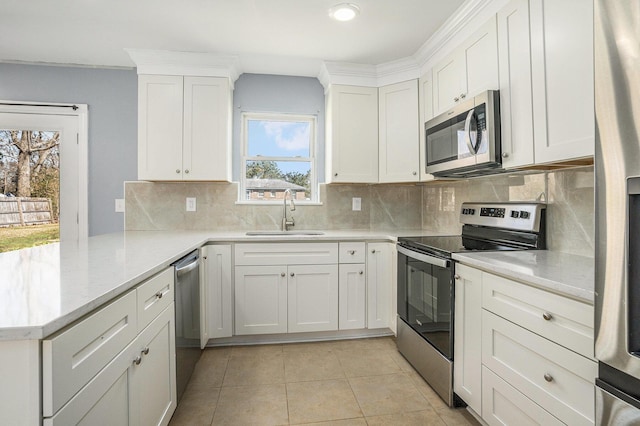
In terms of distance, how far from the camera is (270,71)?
9.86ft

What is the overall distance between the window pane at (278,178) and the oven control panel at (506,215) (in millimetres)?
1551

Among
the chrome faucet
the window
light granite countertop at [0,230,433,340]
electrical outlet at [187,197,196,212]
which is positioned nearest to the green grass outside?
electrical outlet at [187,197,196,212]

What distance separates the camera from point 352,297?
101 inches

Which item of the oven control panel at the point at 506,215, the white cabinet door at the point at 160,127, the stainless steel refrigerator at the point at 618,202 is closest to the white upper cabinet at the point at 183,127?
the white cabinet door at the point at 160,127

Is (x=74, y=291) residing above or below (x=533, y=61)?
below

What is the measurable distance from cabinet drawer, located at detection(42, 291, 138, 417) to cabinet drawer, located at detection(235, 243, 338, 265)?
1.34 m

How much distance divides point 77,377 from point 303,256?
178cm

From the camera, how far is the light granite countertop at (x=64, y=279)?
2.29 ft

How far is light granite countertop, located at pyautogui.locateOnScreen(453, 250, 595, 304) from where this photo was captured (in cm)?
106

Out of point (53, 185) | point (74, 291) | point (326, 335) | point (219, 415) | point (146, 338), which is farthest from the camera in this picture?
point (53, 185)

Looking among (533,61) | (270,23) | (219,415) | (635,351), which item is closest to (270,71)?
(270,23)

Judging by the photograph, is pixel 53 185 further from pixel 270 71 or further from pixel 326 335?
pixel 326 335

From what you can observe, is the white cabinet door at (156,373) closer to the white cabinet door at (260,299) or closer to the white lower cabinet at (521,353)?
the white cabinet door at (260,299)

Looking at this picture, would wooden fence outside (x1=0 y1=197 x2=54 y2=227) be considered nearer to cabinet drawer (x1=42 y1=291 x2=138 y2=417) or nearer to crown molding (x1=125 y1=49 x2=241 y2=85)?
crown molding (x1=125 y1=49 x2=241 y2=85)
